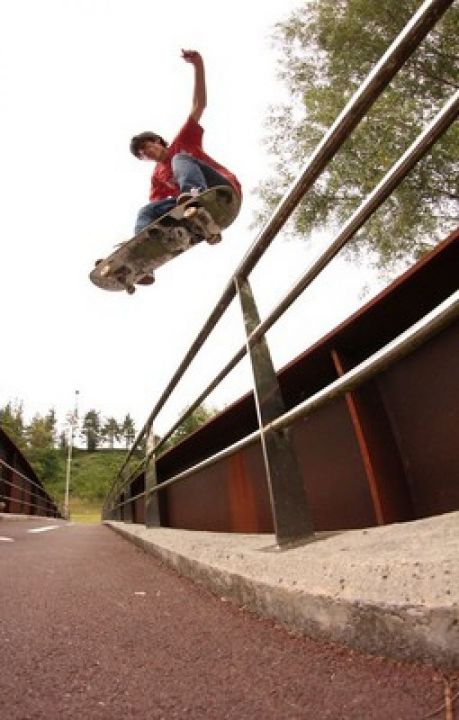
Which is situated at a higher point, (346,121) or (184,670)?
A: (346,121)

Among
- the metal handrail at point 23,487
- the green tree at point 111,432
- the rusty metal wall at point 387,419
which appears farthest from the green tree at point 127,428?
the rusty metal wall at point 387,419

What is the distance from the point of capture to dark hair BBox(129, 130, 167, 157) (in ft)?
15.9

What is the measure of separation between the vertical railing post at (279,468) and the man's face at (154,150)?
3494 millimetres

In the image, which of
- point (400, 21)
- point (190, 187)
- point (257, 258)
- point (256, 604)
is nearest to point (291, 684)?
point (256, 604)

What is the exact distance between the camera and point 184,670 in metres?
1.08

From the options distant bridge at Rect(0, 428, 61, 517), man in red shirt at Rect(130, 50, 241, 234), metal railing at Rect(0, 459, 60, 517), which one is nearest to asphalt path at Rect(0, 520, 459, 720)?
man in red shirt at Rect(130, 50, 241, 234)

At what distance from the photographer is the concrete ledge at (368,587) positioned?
87cm

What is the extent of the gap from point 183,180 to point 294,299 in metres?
3.09

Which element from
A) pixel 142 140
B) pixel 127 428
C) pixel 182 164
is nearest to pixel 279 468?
pixel 182 164

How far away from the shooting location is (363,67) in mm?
11727

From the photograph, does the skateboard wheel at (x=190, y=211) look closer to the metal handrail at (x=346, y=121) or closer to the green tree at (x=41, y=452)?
the metal handrail at (x=346, y=121)


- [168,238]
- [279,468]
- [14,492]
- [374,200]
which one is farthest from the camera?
[14,492]

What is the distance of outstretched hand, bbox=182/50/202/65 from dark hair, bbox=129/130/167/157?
867mm

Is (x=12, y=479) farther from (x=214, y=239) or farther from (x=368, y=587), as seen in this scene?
(x=368, y=587)
